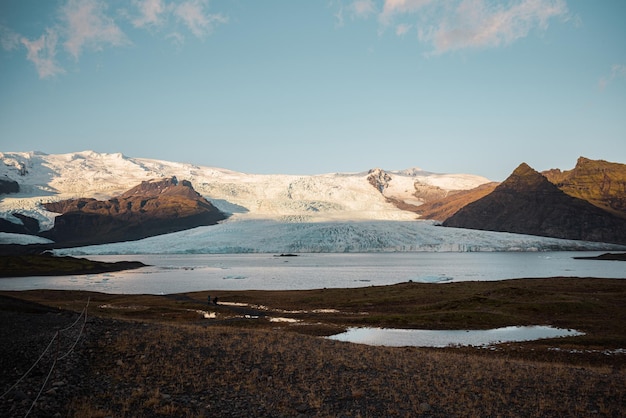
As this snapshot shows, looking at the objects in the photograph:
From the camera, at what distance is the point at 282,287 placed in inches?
2867

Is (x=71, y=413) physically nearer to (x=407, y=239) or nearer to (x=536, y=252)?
(x=407, y=239)

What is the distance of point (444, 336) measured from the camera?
105ft

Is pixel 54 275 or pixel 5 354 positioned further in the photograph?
pixel 54 275

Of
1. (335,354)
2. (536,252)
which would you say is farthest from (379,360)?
(536,252)

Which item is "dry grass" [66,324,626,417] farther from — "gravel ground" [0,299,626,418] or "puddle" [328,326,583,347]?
"puddle" [328,326,583,347]

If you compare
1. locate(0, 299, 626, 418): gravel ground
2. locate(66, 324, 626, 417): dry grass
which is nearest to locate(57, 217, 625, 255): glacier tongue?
locate(0, 299, 626, 418): gravel ground

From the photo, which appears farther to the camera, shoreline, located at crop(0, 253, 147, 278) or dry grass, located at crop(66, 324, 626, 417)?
shoreline, located at crop(0, 253, 147, 278)

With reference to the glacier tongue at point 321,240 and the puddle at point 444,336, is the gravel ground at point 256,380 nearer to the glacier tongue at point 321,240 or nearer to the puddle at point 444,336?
the puddle at point 444,336

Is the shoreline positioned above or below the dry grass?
below

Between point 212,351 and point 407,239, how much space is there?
13893 cm

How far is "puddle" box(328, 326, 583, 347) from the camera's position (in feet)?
96.1

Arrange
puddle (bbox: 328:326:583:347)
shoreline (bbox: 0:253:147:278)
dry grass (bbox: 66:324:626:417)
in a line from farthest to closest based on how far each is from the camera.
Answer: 1. shoreline (bbox: 0:253:147:278)
2. puddle (bbox: 328:326:583:347)
3. dry grass (bbox: 66:324:626:417)

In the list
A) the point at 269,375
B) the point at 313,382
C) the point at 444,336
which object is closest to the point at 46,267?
the point at 444,336

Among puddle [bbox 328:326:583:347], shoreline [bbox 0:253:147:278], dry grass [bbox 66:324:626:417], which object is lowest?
shoreline [bbox 0:253:147:278]
